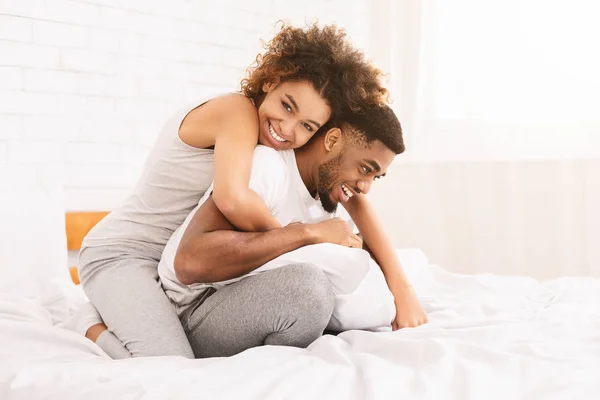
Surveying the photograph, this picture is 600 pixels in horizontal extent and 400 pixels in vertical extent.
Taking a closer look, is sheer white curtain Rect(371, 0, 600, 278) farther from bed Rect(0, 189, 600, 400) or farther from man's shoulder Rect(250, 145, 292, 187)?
man's shoulder Rect(250, 145, 292, 187)

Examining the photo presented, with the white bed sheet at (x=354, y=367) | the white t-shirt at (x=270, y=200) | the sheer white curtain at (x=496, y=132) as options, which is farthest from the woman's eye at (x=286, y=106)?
the sheer white curtain at (x=496, y=132)

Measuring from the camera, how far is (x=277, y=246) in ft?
4.66

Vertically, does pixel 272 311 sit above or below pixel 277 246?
below

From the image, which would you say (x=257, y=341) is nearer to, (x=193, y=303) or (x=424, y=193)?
(x=193, y=303)

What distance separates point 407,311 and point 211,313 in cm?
49

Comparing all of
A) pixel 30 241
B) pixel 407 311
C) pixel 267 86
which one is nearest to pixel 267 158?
pixel 267 86

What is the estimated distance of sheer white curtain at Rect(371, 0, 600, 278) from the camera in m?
3.20

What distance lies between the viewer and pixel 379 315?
152 centimetres

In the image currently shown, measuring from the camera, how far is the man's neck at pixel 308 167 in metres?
1.73

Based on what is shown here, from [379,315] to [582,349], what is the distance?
1.45ft

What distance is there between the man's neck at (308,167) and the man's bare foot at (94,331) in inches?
23.5

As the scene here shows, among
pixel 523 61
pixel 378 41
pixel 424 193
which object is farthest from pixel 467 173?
pixel 378 41

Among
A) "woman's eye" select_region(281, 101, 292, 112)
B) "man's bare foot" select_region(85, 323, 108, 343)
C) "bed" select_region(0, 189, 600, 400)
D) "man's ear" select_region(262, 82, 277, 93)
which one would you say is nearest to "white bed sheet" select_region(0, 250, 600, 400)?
"bed" select_region(0, 189, 600, 400)

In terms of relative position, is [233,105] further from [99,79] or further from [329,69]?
[99,79]
